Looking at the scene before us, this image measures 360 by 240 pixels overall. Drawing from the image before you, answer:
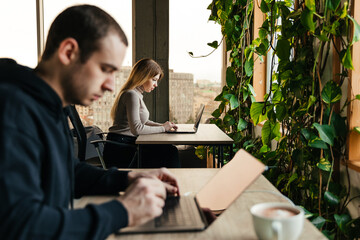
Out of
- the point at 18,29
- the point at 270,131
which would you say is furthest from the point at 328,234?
the point at 18,29

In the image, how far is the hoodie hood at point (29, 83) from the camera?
785mm

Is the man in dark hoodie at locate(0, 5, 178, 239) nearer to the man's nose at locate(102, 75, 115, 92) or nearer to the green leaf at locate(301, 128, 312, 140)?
the man's nose at locate(102, 75, 115, 92)

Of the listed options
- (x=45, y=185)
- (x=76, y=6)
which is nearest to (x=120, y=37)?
(x=76, y=6)

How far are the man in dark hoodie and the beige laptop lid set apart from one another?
212 millimetres

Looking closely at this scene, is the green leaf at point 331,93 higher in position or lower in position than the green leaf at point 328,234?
higher

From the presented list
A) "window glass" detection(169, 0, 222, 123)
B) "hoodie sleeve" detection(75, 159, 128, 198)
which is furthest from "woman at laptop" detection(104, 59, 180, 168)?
"hoodie sleeve" detection(75, 159, 128, 198)

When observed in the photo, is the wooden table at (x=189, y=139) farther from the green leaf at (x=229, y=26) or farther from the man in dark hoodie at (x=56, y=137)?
the man in dark hoodie at (x=56, y=137)

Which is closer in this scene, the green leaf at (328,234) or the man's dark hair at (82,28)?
the man's dark hair at (82,28)

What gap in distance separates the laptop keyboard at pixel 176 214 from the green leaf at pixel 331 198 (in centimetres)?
91

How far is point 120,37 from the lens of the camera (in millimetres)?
936

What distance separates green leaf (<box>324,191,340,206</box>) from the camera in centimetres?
169

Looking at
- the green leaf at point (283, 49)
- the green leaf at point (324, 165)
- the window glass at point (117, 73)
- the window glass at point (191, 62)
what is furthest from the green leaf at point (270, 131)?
the window glass at point (117, 73)

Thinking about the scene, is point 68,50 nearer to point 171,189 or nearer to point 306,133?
point 171,189

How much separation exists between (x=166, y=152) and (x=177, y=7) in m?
2.26
